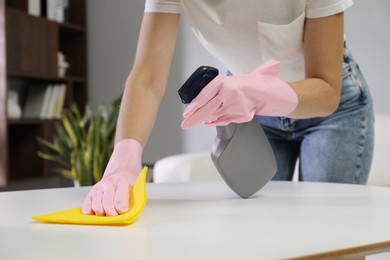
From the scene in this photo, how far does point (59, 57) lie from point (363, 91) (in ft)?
9.83

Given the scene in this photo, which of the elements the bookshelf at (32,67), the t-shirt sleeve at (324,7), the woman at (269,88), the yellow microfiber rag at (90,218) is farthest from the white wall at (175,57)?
the yellow microfiber rag at (90,218)

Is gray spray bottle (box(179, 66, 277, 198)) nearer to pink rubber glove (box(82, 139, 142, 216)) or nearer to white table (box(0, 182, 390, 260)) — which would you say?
white table (box(0, 182, 390, 260))

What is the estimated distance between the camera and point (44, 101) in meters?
3.95

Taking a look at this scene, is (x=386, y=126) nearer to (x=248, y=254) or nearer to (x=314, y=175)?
(x=314, y=175)

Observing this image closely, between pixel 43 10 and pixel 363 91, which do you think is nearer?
pixel 363 91

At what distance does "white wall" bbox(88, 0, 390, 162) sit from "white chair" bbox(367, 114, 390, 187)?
47cm

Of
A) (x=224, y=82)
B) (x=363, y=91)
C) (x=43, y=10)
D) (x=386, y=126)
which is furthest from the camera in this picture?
(x=43, y=10)

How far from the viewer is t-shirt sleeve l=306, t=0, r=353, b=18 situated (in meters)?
1.17

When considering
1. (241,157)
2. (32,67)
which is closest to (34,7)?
(32,67)

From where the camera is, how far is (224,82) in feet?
3.28

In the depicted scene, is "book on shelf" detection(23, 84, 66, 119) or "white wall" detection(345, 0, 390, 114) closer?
"white wall" detection(345, 0, 390, 114)

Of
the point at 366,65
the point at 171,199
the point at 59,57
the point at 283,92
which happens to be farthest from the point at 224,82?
the point at 59,57

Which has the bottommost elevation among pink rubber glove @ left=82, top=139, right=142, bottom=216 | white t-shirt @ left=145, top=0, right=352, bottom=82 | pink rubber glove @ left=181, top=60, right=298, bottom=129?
pink rubber glove @ left=82, top=139, right=142, bottom=216

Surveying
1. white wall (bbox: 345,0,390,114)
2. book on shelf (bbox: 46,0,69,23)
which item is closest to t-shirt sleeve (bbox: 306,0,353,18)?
white wall (bbox: 345,0,390,114)
